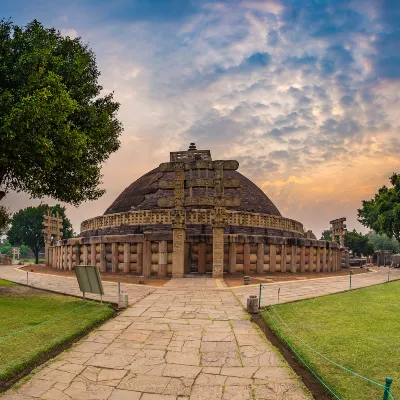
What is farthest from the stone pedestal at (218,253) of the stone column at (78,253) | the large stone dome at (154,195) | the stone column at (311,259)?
the stone column at (78,253)

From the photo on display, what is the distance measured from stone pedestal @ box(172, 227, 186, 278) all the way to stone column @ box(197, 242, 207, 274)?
111cm

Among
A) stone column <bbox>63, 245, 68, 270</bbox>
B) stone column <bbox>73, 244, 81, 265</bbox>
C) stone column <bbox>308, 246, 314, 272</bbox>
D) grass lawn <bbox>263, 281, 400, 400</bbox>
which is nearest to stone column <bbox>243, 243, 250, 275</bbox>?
stone column <bbox>308, 246, 314, 272</bbox>

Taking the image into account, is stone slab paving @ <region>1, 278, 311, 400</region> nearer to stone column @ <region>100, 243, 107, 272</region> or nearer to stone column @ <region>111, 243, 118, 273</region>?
stone column @ <region>111, 243, 118, 273</region>

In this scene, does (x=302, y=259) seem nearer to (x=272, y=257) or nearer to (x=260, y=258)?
(x=272, y=257)

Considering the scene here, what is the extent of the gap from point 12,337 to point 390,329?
665cm

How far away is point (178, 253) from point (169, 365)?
34.2 ft

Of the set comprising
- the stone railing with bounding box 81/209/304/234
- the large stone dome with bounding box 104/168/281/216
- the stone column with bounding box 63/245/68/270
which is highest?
the large stone dome with bounding box 104/168/281/216

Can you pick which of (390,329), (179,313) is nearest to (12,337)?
(179,313)

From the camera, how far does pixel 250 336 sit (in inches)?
233

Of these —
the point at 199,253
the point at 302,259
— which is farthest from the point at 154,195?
the point at 302,259

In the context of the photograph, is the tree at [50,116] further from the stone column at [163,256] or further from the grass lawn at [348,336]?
the grass lawn at [348,336]

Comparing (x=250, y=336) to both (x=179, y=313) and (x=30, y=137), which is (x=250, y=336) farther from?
(x=30, y=137)

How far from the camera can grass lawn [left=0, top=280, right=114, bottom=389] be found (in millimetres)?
4676

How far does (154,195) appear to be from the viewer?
2558 centimetres
